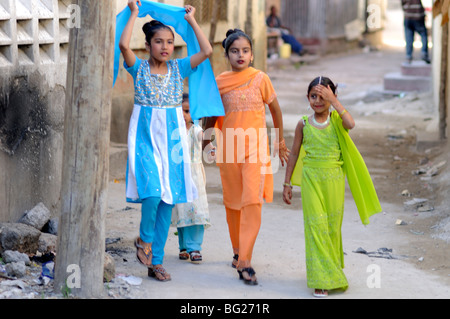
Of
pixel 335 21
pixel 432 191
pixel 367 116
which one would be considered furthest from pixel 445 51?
pixel 335 21

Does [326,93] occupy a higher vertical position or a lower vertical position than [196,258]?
higher

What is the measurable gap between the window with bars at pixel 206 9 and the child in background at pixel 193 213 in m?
5.74

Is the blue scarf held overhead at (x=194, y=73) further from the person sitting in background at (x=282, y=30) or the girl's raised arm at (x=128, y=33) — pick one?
the person sitting in background at (x=282, y=30)

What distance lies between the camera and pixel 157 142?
4.88 meters

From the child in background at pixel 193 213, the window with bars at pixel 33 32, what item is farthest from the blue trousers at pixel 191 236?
the window with bars at pixel 33 32

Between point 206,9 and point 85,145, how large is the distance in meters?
7.78

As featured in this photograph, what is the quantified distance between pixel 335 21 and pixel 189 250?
71.6 ft

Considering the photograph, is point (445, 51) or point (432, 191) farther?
point (445, 51)

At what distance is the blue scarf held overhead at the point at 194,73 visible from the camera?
5.05 meters

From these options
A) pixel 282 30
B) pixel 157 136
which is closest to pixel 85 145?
pixel 157 136

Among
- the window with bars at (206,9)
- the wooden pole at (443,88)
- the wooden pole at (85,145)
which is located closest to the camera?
the wooden pole at (85,145)

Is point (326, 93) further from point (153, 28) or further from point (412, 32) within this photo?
point (412, 32)

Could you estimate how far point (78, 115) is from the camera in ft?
14.3

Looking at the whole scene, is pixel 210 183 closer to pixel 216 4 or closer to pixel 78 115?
pixel 216 4
